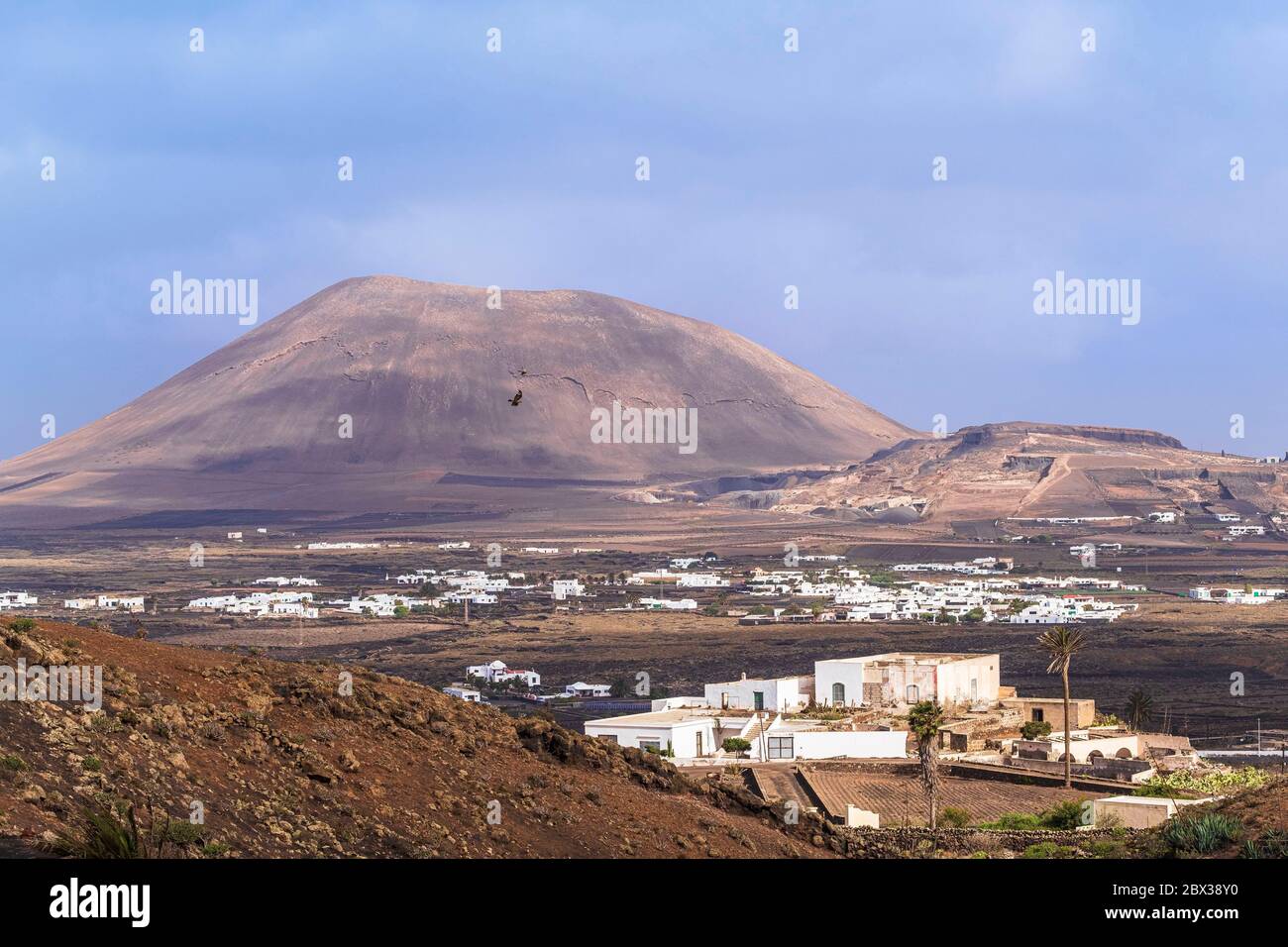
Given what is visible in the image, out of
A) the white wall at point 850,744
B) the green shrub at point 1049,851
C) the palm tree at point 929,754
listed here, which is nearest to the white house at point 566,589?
the white wall at point 850,744

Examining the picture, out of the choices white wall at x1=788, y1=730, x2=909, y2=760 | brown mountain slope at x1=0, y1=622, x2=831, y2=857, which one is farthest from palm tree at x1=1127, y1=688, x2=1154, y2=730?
brown mountain slope at x1=0, y1=622, x2=831, y2=857

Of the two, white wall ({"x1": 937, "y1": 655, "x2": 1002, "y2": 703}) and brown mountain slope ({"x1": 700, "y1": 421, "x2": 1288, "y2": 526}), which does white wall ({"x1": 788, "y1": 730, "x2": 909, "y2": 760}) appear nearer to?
white wall ({"x1": 937, "y1": 655, "x2": 1002, "y2": 703})

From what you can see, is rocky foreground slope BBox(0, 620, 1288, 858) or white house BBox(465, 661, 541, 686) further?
white house BBox(465, 661, 541, 686)

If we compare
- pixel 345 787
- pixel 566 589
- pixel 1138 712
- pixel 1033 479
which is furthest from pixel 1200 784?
pixel 1033 479

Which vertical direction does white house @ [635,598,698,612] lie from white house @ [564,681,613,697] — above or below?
above

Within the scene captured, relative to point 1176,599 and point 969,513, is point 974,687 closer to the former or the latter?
point 1176,599


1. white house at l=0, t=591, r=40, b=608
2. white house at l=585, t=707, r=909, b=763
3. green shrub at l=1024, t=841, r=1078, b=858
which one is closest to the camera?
green shrub at l=1024, t=841, r=1078, b=858
